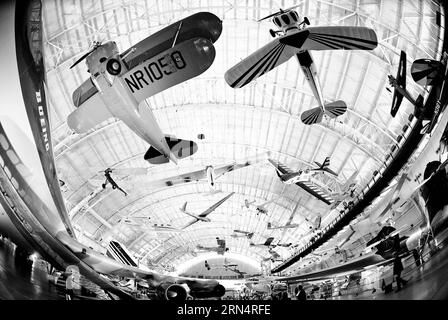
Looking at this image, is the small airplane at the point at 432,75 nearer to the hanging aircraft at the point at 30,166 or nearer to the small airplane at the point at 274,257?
the hanging aircraft at the point at 30,166

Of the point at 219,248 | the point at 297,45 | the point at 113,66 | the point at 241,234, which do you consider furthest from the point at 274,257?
the point at 113,66

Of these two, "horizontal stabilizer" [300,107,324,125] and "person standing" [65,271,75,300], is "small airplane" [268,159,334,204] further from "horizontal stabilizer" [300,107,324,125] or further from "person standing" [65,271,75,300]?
"person standing" [65,271,75,300]

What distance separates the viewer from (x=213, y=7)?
514 centimetres

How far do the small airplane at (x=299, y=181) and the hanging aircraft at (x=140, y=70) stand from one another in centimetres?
316

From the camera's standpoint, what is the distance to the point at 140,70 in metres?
4.80

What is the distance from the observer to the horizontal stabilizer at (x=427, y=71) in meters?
4.21

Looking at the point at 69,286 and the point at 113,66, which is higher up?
the point at 113,66

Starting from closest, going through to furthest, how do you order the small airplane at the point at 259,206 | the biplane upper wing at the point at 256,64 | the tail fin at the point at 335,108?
the biplane upper wing at the point at 256,64
the tail fin at the point at 335,108
the small airplane at the point at 259,206

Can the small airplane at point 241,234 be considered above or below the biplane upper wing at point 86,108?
below

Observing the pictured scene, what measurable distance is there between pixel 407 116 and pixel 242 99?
16.9 ft

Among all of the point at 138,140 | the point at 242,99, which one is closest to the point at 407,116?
the point at 138,140

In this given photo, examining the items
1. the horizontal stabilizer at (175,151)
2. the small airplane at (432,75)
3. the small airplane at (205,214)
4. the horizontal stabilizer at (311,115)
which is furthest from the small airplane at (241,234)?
the small airplane at (432,75)

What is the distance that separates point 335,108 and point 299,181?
3728mm

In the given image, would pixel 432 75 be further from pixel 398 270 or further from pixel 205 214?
pixel 205 214
